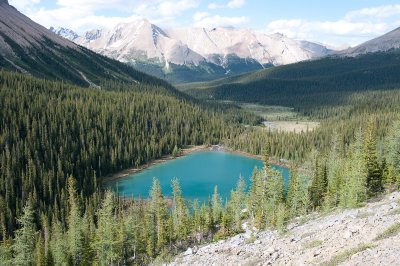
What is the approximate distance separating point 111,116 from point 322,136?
110076 mm

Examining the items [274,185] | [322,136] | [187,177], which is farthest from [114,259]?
[322,136]

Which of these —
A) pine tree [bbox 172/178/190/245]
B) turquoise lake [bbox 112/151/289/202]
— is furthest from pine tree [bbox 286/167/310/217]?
turquoise lake [bbox 112/151/289/202]

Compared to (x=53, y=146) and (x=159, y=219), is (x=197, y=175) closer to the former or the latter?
(x=53, y=146)

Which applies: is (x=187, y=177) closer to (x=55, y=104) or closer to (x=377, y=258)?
(x=55, y=104)

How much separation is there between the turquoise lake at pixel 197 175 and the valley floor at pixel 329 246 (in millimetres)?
75677

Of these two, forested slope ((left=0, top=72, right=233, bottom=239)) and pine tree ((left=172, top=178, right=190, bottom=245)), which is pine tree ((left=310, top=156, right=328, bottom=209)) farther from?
forested slope ((left=0, top=72, right=233, bottom=239))

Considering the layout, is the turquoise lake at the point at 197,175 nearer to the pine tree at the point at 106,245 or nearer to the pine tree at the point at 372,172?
the pine tree at the point at 106,245

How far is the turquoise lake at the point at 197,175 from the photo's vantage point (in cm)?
13425

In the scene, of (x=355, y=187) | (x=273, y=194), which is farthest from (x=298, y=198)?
(x=355, y=187)

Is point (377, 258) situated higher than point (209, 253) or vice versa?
point (377, 258)

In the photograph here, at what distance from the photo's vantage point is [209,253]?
4894 centimetres

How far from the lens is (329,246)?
36062 millimetres

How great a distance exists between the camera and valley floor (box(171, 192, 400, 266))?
104 feet

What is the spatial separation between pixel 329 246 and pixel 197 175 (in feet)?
394
